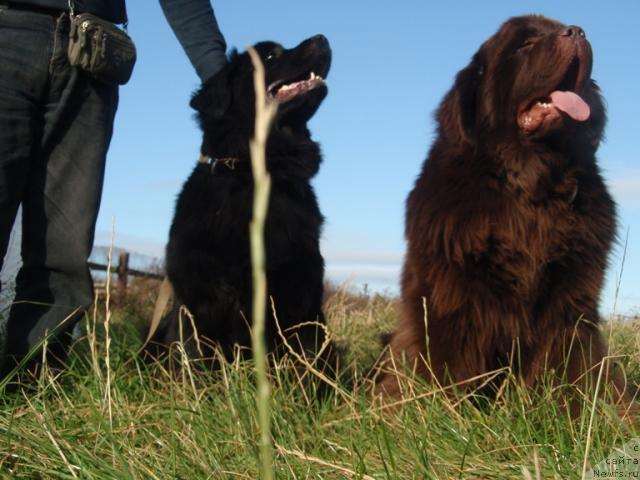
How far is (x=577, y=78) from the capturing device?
2842 millimetres

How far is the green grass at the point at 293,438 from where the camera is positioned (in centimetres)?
Result: 166

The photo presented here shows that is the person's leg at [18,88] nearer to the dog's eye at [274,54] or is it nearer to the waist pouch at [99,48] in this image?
the waist pouch at [99,48]

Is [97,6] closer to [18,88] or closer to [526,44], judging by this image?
[18,88]

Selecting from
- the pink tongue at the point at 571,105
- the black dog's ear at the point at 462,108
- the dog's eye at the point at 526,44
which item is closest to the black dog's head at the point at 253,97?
the black dog's ear at the point at 462,108

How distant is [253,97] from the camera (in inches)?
144

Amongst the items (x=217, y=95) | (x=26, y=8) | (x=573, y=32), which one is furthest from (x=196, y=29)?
(x=573, y=32)

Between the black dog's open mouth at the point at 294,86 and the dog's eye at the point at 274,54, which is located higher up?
the dog's eye at the point at 274,54

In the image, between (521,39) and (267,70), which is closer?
(521,39)

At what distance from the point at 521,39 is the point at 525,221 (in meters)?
0.74

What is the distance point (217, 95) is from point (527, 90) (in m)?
1.58

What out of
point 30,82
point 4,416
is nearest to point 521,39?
point 30,82

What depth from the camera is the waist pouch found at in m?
2.81

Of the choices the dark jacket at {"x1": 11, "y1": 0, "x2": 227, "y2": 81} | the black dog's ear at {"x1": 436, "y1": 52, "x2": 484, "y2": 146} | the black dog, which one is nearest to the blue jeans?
the dark jacket at {"x1": 11, "y1": 0, "x2": 227, "y2": 81}

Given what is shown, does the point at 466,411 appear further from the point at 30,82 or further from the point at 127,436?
the point at 30,82
